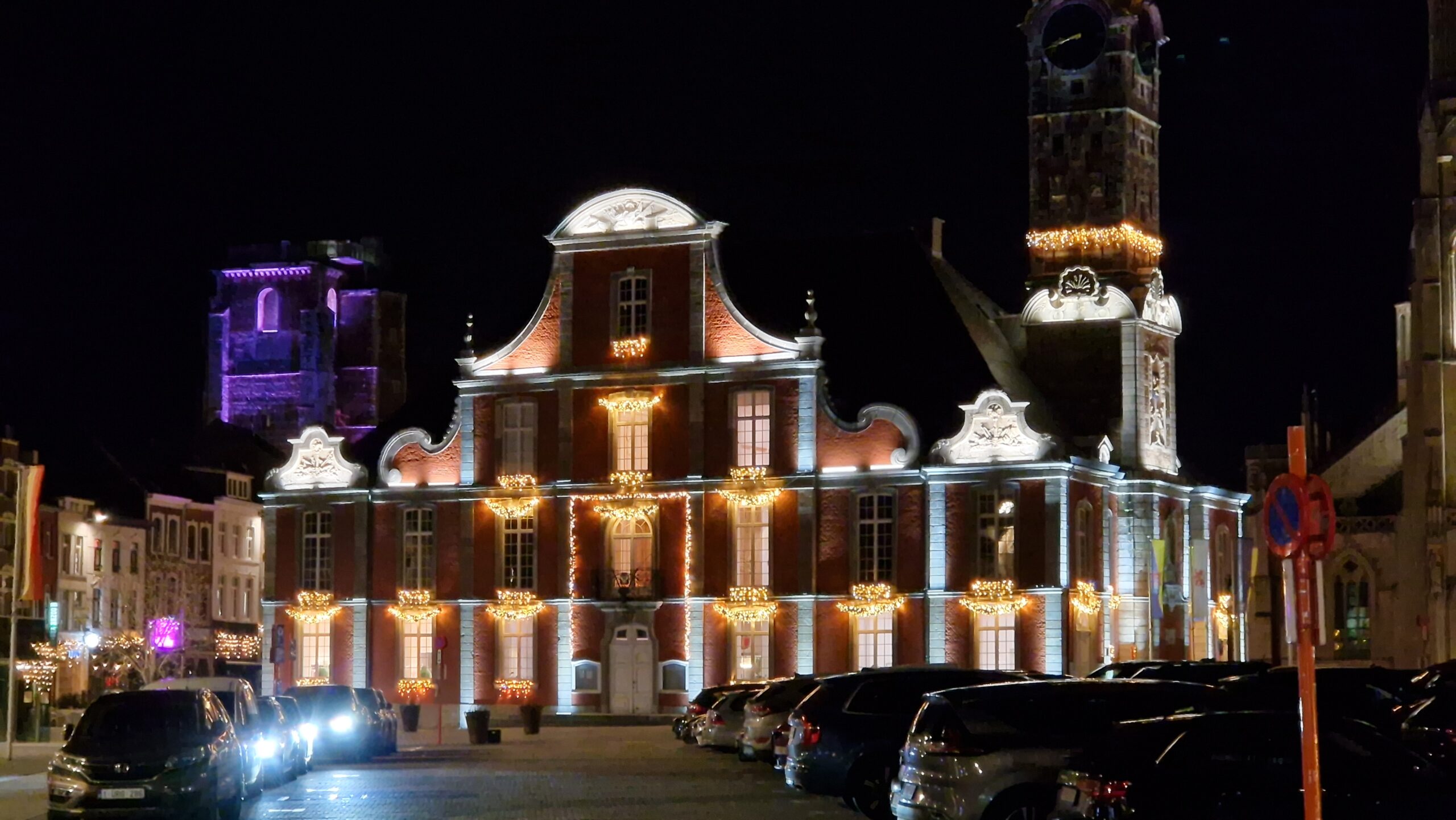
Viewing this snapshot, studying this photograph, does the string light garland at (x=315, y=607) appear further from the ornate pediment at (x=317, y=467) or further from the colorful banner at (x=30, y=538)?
the colorful banner at (x=30, y=538)

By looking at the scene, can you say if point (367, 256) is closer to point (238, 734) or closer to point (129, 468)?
point (129, 468)

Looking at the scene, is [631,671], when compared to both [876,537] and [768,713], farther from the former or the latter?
[768,713]

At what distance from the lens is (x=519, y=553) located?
68625mm

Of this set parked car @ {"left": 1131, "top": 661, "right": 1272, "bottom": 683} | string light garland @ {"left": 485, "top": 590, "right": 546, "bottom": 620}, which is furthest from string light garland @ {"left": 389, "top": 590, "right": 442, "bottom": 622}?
parked car @ {"left": 1131, "top": 661, "right": 1272, "bottom": 683}

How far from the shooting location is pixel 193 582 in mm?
93312

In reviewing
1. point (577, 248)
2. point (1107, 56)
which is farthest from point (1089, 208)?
point (577, 248)

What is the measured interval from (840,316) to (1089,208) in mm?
8355

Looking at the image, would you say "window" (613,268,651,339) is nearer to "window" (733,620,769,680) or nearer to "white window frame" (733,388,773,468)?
"white window frame" (733,388,773,468)

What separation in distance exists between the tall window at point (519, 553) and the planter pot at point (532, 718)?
304 inches

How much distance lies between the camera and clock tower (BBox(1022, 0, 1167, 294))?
2781 inches

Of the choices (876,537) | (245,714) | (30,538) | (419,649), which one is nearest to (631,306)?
(876,537)

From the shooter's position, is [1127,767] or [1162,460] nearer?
[1127,767]

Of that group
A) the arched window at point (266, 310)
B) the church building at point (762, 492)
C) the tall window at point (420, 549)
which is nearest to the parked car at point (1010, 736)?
the church building at point (762, 492)

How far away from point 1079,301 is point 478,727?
24.2m
